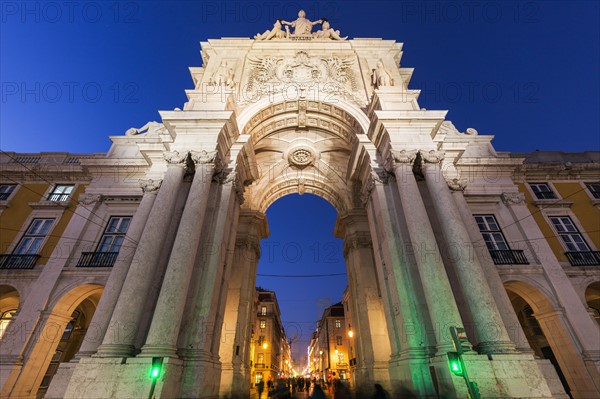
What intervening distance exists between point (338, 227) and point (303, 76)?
10894 millimetres

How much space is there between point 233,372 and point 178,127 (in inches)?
438

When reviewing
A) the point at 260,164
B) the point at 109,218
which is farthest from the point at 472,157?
the point at 109,218

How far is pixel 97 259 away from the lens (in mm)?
13023

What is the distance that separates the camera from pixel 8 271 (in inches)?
514

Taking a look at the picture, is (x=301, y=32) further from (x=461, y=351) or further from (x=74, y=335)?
(x=74, y=335)

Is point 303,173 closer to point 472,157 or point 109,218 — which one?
point 472,157

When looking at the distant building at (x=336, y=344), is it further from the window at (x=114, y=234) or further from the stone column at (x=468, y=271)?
the stone column at (x=468, y=271)

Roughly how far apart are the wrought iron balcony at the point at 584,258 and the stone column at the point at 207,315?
17444 millimetres

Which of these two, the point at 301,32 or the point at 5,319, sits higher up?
the point at 301,32

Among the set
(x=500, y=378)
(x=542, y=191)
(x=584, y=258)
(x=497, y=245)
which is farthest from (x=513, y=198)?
(x=500, y=378)

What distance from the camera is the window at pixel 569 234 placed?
1416 cm

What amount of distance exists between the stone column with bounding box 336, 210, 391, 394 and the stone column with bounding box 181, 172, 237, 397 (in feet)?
27.4

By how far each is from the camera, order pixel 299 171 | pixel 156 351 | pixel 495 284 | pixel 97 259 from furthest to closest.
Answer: pixel 299 171, pixel 97 259, pixel 495 284, pixel 156 351

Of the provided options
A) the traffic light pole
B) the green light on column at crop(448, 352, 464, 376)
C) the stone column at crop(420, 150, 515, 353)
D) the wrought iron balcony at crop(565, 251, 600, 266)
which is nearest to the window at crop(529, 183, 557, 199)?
the wrought iron balcony at crop(565, 251, 600, 266)
